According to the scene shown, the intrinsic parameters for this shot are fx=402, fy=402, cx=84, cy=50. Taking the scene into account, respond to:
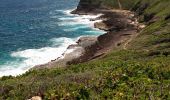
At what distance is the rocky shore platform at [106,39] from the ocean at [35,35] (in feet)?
13.4

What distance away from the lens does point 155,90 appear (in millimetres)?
42344

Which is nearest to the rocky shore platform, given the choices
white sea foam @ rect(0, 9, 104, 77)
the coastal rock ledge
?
the coastal rock ledge

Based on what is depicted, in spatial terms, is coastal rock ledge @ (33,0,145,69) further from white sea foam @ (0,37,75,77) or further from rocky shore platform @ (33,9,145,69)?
white sea foam @ (0,37,75,77)

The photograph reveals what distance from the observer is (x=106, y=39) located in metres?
134

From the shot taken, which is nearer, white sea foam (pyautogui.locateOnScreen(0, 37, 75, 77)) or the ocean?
white sea foam (pyautogui.locateOnScreen(0, 37, 75, 77))

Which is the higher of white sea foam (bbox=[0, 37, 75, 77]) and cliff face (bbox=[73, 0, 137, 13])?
cliff face (bbox=[73, 0, 137, 13])

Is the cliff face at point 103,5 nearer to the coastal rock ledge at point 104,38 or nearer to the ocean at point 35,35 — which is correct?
the coastal rock ledge at point 104,38

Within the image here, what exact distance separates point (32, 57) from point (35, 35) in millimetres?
32578

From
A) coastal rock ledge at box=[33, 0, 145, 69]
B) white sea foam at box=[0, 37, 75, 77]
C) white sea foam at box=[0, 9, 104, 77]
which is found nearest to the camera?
white sea foam at box=[0, 37, 75, 77]

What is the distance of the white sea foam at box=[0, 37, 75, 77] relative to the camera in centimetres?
10381

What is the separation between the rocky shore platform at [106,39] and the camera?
111 m

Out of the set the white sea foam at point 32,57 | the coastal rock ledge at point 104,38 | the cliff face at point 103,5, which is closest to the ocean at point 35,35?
the white sea foam at point 32,57

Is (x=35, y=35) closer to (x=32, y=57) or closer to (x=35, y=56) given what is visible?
(x=35, y=56)

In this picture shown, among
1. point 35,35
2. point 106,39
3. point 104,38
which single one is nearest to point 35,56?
point 106,39
